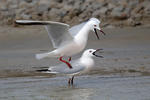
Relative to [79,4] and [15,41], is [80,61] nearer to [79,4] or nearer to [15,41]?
[15,41]

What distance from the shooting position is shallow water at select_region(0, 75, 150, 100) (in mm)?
7777

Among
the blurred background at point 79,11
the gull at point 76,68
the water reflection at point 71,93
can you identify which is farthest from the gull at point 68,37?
the blurred background at point 79,11

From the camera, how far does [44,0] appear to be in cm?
1582

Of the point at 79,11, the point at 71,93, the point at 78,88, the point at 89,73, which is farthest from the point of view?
the point at 79,11

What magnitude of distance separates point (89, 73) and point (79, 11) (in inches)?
215

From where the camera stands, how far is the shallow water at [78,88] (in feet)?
25.5

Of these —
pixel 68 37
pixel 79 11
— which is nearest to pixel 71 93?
pixel 68 37

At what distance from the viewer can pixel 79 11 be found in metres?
15.4

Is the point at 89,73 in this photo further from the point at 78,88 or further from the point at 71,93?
the point at 71,93

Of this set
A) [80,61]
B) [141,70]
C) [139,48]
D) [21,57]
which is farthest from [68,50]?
[139,48]

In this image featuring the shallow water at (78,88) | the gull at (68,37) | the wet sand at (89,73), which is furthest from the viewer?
the gull at (68,37)

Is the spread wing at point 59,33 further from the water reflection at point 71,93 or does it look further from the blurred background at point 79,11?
the blurred background at point 79,11

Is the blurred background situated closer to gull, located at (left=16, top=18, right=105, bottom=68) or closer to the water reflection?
gull, located at (left=16, top=18, right=105, bottom=68)

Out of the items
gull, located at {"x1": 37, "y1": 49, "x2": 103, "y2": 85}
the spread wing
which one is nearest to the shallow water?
gull, located at {"x1": 37, "y1": 49, "x2": 103, "y2": 85}
